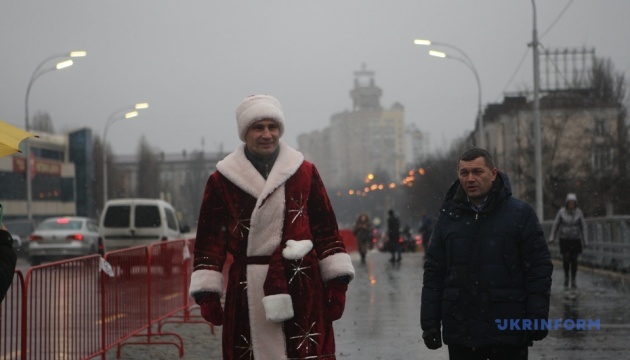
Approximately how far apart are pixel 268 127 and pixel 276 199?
1.49ft

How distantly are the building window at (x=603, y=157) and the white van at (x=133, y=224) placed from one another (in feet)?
121

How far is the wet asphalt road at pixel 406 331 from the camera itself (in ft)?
35.0

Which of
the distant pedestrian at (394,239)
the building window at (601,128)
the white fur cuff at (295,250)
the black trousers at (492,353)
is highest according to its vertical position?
the building window at (601,128)

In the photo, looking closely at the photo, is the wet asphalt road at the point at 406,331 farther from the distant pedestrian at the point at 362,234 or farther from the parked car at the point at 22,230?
the parked car at the point at 22,230

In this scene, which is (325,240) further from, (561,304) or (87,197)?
(87,197)

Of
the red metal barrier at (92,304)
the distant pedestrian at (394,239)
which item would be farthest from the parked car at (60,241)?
the red metal barrier at (92,304)

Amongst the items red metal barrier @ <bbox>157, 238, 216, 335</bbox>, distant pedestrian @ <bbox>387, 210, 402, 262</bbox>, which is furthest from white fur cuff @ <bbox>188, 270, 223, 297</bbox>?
distant pedestrian @ <bbox>387, 210, 402, 262</bbox>

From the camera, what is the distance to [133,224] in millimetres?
24141

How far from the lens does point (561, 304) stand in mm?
15430

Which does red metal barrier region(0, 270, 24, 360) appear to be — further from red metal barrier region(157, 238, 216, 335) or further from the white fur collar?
red metal barrier region(157, 238, 216, 335)

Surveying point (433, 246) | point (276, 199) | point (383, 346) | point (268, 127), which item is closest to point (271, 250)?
point (276, 199)

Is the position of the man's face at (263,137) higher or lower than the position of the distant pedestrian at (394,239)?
higher

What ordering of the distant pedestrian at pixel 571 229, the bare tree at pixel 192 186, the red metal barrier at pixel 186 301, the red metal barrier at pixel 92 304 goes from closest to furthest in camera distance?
the red metal barrier at pixel 92 304, the red metal barrier at pixel 186 301, the distant pedestrian at pixel 571 229, the bare tree at pixel 192 186

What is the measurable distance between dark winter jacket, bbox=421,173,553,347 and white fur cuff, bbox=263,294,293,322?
92cm
